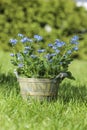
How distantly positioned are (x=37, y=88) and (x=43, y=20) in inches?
630

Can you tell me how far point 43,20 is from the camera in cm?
2127

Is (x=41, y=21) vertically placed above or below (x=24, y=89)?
above

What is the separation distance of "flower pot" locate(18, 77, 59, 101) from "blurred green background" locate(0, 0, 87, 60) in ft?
47.0

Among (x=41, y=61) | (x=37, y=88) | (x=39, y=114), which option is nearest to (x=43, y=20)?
(x=41, y=61)

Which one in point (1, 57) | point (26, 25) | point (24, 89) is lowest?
point (24, 89)

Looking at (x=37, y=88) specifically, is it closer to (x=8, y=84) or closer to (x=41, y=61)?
(x=41, y=61)

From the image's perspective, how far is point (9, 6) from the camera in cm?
2020

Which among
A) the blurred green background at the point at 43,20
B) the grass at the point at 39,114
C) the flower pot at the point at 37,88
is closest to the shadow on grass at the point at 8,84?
the grass at the point at 39,114

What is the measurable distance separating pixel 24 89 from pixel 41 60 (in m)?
0.44

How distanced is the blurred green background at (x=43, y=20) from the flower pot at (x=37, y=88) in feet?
47.0

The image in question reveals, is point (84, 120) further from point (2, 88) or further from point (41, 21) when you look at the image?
point (41, 21)

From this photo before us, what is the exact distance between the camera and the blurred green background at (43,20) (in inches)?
794

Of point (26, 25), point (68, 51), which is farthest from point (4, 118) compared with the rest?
point (26, 25)

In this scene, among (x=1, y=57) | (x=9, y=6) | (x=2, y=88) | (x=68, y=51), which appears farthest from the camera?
(x=9, y=6)
